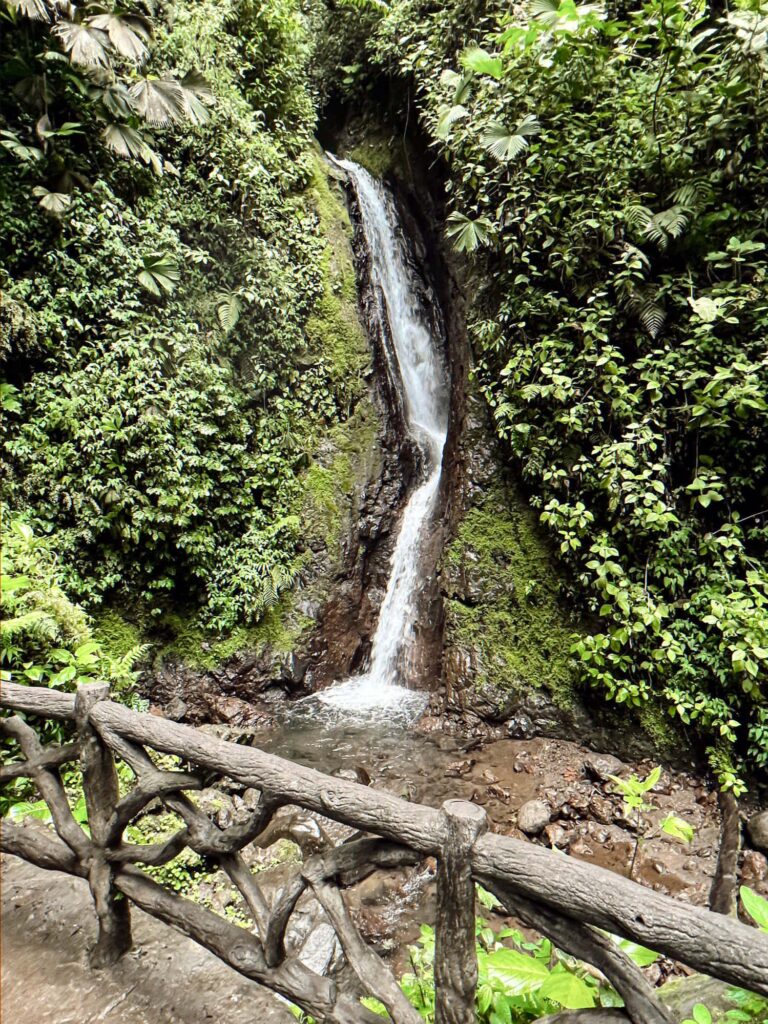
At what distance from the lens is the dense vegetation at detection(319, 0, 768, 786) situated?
4715mm

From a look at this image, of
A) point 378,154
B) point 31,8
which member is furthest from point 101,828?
point 378,154

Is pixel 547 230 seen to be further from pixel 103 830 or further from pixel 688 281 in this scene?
pixel 103 830

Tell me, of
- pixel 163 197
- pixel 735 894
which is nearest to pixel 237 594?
pixel 163 197

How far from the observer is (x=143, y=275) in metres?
6.39

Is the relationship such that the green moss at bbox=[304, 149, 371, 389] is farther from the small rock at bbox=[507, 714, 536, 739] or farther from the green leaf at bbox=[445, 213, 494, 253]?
the small rock at bbox=[507, 714, 536, 739]

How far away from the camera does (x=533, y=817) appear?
15.2 feet

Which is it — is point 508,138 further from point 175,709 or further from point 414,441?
point 175,709

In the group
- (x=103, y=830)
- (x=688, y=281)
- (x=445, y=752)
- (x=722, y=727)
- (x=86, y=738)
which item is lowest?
(x=445, y=752)

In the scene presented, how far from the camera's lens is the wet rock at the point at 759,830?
411 cm

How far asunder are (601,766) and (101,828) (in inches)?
187

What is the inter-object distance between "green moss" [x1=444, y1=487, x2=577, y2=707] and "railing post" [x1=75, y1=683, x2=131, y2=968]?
4798mm

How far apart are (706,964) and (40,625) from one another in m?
4.69

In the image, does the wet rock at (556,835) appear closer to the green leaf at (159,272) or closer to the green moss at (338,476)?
the green moss at (338,476)

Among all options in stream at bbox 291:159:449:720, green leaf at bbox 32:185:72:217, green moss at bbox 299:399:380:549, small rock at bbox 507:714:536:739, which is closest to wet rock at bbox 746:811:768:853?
small rock at bbox 507:714:536:739
